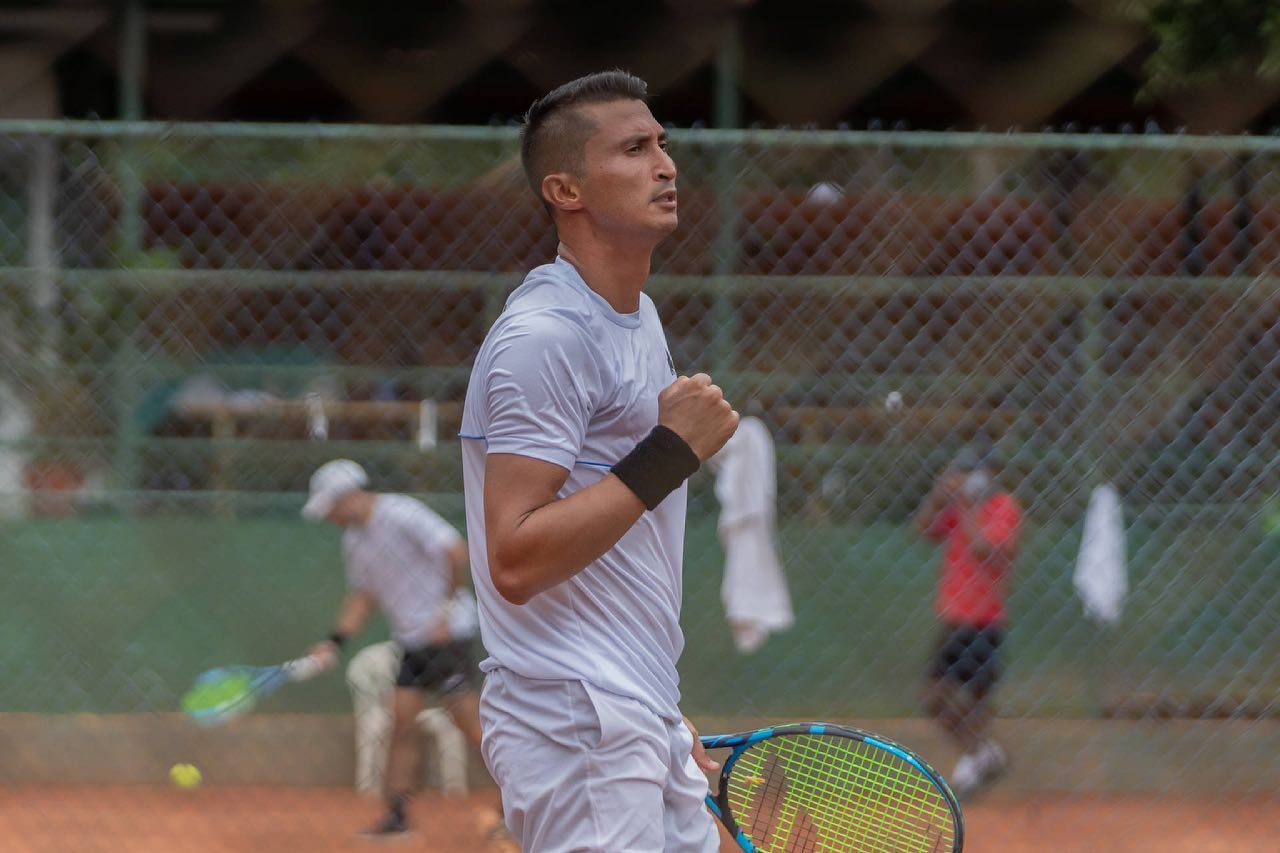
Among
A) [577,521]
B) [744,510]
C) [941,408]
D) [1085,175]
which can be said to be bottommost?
[744,510]

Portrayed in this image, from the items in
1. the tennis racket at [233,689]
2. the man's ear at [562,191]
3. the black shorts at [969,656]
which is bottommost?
the tennis racket at [233,689]

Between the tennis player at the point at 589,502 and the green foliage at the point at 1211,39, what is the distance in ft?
15.3

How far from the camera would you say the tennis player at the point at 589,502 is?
→ 2.39 metres

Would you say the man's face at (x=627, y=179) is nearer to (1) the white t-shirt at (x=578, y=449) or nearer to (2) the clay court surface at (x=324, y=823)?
(1) the white t-shirt at (x=578, y=449)

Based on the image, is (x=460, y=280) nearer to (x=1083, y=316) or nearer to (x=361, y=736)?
(x=361, y=736)

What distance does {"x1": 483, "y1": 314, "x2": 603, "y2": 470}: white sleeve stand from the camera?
238 cm

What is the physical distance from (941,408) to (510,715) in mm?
3472

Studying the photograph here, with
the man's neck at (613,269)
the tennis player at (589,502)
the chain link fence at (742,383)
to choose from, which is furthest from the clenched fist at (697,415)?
the chain link fence at (742,383)

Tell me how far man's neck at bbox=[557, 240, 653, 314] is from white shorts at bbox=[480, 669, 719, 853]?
0.58 metres

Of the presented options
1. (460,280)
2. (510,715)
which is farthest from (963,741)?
(510,715)

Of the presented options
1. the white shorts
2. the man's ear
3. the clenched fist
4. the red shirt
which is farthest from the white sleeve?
the red shirt

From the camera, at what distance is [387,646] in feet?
21.2

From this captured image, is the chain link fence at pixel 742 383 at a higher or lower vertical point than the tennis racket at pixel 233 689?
higher

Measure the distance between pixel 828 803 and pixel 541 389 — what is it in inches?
49.5
